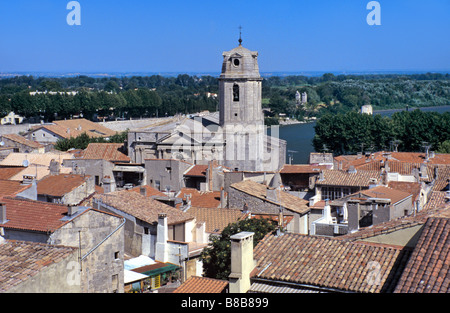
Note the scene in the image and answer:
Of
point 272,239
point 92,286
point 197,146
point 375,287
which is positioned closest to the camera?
point 375,287

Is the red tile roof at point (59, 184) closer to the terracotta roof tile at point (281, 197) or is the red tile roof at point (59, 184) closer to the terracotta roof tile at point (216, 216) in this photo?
the terracotta roof tile at point (216, 216)

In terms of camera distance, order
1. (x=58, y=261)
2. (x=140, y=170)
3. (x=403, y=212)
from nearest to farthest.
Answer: (x=58, y=261) < (x=403, y=212) < (x=140, y=170)

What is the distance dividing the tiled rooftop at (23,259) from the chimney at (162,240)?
14.8 feet

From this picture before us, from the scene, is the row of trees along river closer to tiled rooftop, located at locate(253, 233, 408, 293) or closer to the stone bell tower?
the stone bell tower

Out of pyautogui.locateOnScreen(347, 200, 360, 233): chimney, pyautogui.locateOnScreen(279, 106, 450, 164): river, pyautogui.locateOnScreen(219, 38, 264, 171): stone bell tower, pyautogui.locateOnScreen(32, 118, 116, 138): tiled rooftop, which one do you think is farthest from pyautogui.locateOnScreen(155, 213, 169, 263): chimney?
pyautogui.locateOnScreen(32, 118, 116, 138): tiled rooftop

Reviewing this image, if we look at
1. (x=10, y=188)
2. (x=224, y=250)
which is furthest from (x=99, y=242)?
(x=10, y=188)

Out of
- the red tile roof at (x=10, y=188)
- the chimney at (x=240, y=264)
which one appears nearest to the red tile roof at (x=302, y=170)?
the red tile roof at (x=10, y=188)

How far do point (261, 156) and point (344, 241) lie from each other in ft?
58.2

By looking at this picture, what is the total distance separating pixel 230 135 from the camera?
84.2ft

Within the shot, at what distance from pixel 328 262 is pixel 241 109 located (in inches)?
749

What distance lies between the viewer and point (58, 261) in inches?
287
